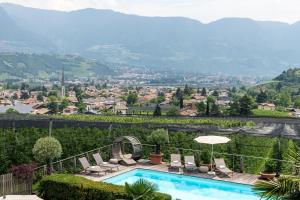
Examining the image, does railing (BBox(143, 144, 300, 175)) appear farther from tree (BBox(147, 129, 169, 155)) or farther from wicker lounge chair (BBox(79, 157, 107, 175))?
wicker lounge chair (BBox(79, 157, 107, 175))

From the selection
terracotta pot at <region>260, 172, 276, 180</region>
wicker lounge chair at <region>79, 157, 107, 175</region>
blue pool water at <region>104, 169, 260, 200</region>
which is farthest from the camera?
wicker lounge chair at <region>79, 157, 107, 175</region>

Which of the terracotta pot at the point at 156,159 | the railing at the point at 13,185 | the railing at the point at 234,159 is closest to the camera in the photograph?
the railing at the point at 13,185

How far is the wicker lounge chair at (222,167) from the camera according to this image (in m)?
17.4

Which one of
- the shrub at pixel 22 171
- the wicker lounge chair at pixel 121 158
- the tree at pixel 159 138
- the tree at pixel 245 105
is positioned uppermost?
the tree at pixel 159 138

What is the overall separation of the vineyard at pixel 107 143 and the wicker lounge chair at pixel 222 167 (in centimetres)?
63

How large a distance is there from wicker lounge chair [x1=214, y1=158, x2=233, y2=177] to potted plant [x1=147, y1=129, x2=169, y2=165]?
2473 mm

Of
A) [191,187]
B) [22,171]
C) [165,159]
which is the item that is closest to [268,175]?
[191,187]

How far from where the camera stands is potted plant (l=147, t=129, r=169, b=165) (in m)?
19.3

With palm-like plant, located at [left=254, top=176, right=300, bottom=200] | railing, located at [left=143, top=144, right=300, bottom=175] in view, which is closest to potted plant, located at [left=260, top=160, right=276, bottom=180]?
railing, located at [left=143, top=144, right=300, bottom=175]

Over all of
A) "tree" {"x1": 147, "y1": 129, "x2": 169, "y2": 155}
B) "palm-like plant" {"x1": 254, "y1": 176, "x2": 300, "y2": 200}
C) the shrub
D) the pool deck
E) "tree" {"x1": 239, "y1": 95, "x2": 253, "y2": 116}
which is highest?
"palm-like plant" {"x1": 254, "y1": 176, "x2": 300, "y2": 200}

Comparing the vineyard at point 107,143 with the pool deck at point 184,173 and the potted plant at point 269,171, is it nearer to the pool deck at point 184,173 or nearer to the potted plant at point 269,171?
the potted plant at point 269,171

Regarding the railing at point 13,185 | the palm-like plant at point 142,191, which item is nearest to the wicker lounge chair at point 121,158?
the railing at point 13,185

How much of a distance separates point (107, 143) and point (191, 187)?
5.07 metres

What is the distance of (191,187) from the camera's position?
1683cm
